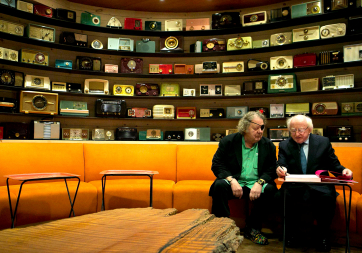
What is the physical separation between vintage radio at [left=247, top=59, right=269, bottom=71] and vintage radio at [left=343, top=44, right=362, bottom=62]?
114 cm

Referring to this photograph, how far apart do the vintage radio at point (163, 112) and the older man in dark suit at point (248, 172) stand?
224cm

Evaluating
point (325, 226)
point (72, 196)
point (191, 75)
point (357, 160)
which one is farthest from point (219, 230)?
point (191, 75)

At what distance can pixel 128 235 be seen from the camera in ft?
2.67

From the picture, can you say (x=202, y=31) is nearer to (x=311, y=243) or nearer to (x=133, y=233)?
(x=311, y=243)

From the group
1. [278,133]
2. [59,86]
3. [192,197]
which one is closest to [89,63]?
[59,86]

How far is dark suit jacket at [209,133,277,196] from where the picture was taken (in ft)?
7.77

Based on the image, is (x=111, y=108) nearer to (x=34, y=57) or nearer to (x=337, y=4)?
(x=34, y=57)

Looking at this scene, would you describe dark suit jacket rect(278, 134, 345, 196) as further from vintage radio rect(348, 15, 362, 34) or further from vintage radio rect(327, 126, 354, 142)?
vintage radio rect(348, 15, 362, 34)

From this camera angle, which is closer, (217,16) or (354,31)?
(354,31)

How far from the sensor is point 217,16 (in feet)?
15.2

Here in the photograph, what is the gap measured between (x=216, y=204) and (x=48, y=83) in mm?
3514

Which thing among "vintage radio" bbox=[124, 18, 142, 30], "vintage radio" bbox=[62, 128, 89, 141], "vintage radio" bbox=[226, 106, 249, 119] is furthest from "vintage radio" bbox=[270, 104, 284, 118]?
"vintage radio" bbox=[62, 128, 89, 141]

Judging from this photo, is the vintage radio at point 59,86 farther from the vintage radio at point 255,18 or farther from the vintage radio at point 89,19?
the vintage radio at point 255,18

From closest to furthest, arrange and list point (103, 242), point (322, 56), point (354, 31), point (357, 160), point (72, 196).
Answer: point (103, 242) < point (72, 196) < point (357, 160) < point (354, 31) < point (322, 56)
